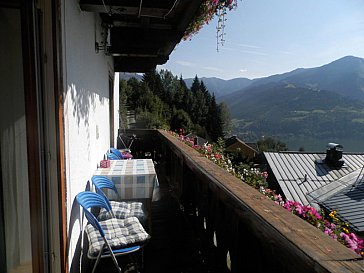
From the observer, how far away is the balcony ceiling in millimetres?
2252

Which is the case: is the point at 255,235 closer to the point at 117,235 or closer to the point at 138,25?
the point at 117,235

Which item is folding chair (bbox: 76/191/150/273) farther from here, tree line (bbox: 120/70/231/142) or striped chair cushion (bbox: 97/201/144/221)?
tree line (bbox: 120/70/231/142)

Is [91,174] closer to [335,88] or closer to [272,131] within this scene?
[272,131]

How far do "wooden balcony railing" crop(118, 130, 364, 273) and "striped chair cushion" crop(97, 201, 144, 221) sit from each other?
58 cm

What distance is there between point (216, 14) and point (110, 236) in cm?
232

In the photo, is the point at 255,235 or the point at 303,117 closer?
the point at 255,235

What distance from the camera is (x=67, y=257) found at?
175 centimetres

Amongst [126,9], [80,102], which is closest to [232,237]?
[80,102]

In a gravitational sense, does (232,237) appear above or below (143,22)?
below

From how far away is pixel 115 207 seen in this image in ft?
8.75

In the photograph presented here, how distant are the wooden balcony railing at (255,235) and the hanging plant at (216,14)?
148cm

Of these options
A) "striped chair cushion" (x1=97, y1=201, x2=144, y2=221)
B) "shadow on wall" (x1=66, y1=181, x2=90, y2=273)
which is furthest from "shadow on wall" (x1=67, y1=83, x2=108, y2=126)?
"striped chair cushion" (x1=97, y1=201, x2=144, y2=221)

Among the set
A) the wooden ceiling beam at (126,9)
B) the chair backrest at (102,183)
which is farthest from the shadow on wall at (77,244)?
the wooden ceiling beam at (126,9)

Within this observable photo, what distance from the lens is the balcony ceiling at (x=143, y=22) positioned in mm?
2252
